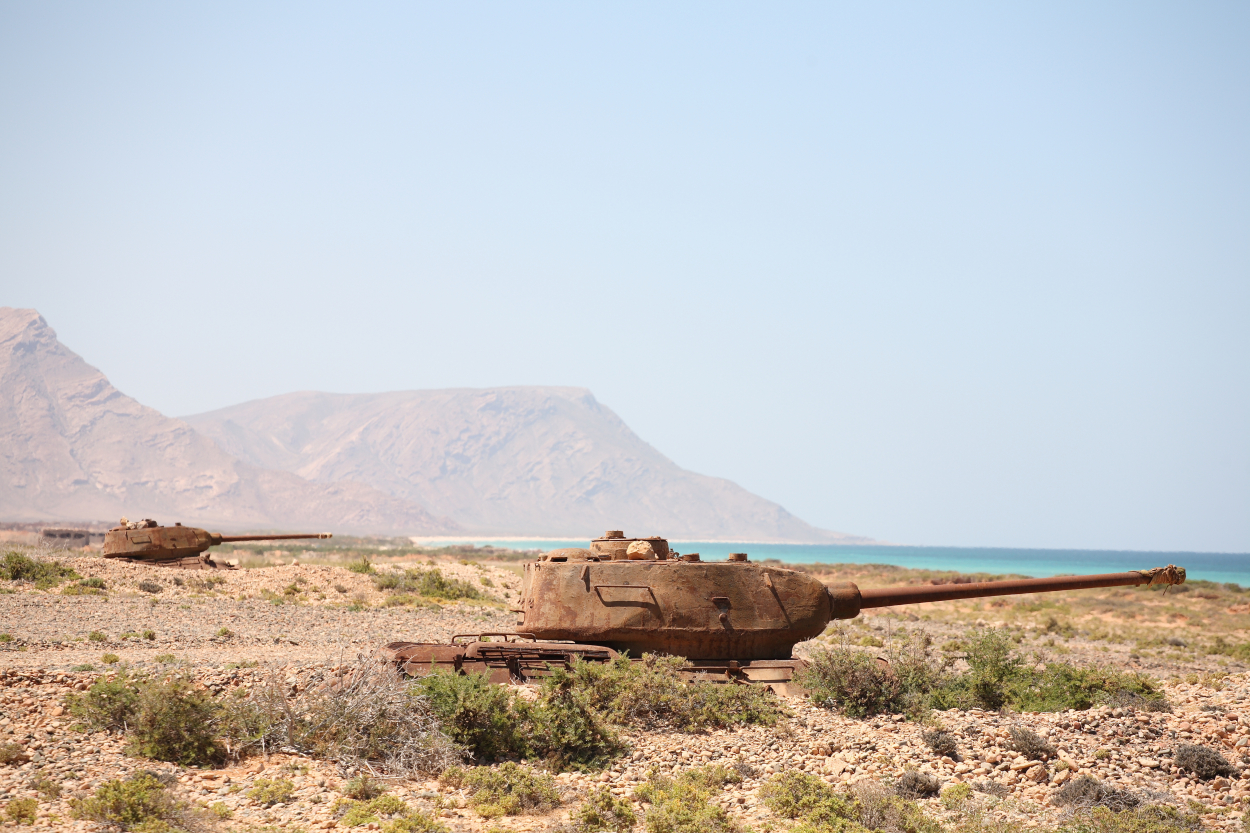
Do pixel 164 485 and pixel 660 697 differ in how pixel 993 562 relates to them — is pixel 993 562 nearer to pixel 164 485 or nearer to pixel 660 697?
pixel 164 485

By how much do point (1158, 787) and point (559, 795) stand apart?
6.45 m

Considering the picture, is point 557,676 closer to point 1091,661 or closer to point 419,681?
point 419,681

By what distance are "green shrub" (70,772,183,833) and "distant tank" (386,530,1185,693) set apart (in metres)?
3.71

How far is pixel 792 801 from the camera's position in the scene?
960cm

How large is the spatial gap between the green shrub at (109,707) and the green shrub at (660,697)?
4.49m

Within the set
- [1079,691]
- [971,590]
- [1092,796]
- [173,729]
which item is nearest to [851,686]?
[971,590]

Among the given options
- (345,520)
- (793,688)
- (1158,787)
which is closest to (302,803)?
(793,688)

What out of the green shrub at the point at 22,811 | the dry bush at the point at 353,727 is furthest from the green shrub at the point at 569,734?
the green shrub at the point at 22,811

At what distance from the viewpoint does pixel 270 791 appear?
→ 9.41 metres

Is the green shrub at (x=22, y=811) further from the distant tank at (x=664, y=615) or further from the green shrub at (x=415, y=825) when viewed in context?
the distant tank at (x=664, y=615)

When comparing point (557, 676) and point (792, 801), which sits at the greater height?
point (557, 676)

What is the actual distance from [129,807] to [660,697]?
18.4 feet

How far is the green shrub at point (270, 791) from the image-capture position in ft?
30.5

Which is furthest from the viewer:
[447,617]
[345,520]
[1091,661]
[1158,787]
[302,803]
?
[345,520]
